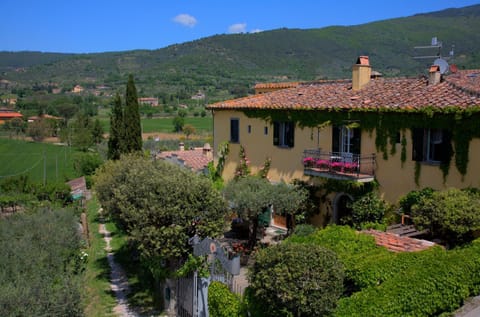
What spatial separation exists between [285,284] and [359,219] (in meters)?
9.22

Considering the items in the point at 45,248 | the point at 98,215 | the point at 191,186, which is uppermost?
the point at 191,186

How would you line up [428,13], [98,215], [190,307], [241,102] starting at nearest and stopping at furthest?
[190,307] < [241,102] < [98,215] < [428,13]

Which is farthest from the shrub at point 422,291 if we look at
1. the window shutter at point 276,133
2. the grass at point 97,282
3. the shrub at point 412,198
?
the window shutter at point 276,133

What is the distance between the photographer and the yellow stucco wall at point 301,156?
52.2 feet

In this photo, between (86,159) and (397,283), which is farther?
(86,159)

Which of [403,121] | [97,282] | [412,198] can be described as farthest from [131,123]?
[412,198]

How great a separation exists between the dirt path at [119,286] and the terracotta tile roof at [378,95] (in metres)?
9.13

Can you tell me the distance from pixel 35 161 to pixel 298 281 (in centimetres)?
5213

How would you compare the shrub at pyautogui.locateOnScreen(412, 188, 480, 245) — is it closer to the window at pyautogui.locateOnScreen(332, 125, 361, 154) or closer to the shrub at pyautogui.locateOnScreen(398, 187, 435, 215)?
the shrub at pyautogui.locateOnScreen(398, 187, 435, 215)

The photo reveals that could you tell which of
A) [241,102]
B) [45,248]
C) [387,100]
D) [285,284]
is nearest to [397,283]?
[285,284]

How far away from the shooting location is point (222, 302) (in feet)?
38.9

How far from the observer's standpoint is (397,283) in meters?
10.0

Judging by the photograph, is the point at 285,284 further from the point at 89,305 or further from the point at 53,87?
the point at 53,87

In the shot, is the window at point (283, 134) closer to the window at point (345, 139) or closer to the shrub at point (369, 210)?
the window at point (345, 139)
